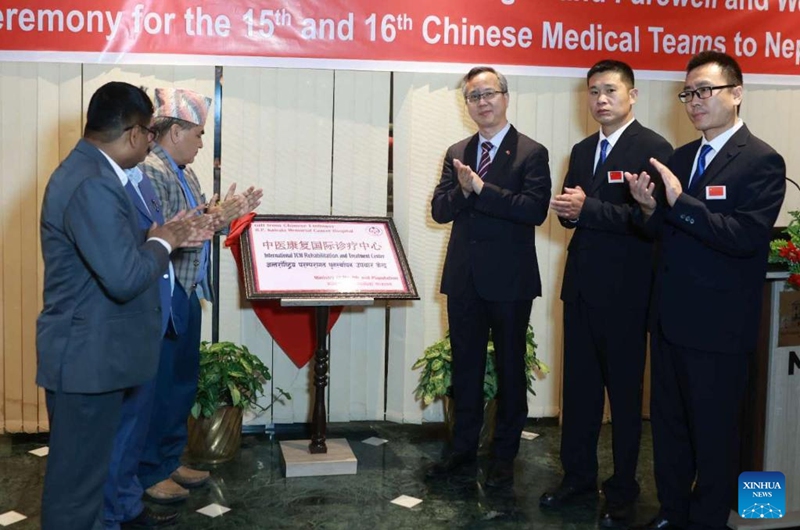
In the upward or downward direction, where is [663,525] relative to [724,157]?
downward

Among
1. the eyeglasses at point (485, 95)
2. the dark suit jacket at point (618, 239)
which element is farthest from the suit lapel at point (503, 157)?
the dark suit jacket at point (618, 239)

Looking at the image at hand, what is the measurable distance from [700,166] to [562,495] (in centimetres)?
149

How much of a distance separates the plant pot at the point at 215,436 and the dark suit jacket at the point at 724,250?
2162 mm

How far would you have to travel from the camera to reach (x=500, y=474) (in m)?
3.88

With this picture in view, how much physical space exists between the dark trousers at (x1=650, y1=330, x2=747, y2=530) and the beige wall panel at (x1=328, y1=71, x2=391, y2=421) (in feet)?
6.46

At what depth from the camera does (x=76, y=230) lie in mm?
2357

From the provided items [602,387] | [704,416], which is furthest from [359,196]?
[704,416]

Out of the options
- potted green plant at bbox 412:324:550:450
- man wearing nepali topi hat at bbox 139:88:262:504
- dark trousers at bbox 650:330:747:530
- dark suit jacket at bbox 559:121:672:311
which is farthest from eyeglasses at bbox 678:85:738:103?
man wearing nepali topi hat at bbox 139:88:262:504

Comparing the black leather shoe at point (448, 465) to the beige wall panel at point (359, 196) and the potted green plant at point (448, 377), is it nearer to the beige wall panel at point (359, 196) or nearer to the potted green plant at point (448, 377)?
the potted green plant at point (448, 377)

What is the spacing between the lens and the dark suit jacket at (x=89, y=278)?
2.36m

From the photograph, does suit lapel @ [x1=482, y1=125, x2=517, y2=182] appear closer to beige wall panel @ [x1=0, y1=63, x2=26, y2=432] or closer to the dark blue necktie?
the dark blue necktie

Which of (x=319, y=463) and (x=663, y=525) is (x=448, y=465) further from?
(x=663, y=525)

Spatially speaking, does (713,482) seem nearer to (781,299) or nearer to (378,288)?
(781,299)

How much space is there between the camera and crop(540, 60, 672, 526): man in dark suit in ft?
11.2
